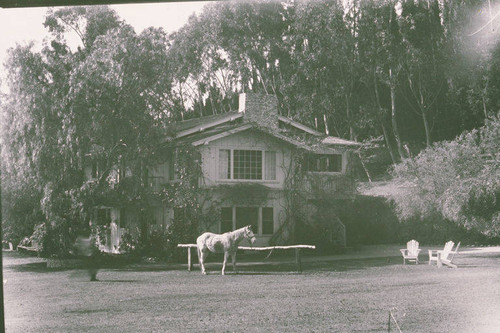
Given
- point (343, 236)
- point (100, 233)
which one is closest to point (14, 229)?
point (100, 233)

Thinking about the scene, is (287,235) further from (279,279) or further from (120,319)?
(120,319)

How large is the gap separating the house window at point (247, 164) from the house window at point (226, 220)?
0.86 meters

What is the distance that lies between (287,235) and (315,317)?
11.6 ft

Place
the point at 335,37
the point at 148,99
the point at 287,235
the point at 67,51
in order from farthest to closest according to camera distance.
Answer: the point at 148,99 → the point at 67,51 → the point at 287,235 → the point at 335,37

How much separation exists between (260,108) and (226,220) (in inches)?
92.5

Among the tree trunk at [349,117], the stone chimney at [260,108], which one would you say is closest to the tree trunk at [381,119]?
the tree trunk at [349,117]

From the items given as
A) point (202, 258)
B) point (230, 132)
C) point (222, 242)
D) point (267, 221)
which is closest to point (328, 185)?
point (267, 221)

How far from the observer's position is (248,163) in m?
14.0

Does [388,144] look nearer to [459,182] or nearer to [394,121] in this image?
[394,121]

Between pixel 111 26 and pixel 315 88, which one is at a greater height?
pixel 111 26

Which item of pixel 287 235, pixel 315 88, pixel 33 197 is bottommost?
pixel 287 235

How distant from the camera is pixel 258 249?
1268 cm

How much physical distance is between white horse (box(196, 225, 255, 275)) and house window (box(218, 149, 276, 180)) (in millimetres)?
1272

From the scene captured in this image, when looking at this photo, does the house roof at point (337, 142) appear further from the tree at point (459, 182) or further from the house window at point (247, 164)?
the tree at point (459, 182)
